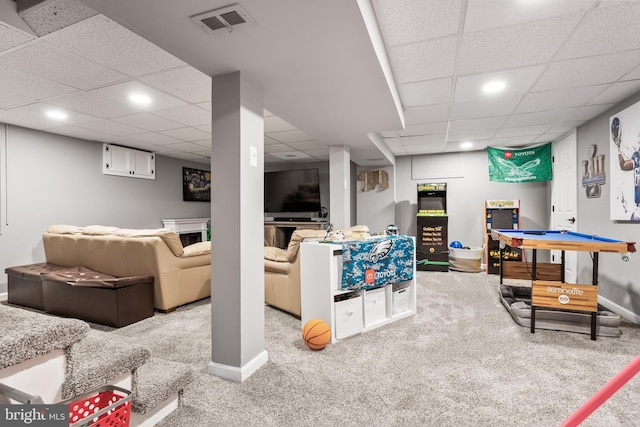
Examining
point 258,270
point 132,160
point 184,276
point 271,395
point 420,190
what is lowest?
point 271,395

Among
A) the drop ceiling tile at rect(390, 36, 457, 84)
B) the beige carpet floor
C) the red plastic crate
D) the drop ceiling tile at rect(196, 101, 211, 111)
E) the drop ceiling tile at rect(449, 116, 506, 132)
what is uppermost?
the drop ceiling tile at rect(196, 101, 211, 111)

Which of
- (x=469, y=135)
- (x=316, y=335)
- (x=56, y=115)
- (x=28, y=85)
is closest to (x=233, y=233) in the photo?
(x=316, y=335)

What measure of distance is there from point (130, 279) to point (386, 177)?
204 inches

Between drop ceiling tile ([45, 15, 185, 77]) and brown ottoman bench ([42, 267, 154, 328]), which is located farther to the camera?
brown ottoman bench ([42, 267, 154, 328])

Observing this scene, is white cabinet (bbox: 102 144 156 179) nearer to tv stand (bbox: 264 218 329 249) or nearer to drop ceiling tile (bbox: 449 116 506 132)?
tv stand (bbox: 264 218 329 249)

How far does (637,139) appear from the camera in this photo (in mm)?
3031

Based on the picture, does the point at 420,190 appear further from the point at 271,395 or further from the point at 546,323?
the point at 271,395

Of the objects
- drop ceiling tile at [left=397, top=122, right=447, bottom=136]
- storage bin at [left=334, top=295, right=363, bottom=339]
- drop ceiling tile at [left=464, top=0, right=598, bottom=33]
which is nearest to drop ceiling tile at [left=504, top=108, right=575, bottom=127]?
drop ceiling tile at [left=397, top=122, right=447, bottom=136]

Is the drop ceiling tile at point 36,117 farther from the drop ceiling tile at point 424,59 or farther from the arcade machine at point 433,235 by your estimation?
the arcade machine at point 433,235

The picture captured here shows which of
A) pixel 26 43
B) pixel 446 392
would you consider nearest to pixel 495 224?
pixel 446 392

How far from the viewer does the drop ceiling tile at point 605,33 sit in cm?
190

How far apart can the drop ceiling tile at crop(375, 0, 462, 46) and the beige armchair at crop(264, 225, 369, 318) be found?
6.20 ft

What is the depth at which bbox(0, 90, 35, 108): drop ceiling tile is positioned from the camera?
320cm

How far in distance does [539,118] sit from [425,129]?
1.50 m
